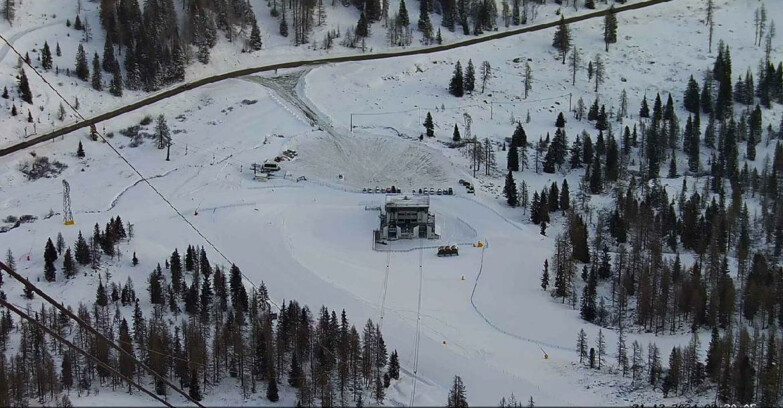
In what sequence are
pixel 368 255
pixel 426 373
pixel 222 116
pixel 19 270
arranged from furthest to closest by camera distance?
pixel 222 116 → pixel 368 255 → pixel 19 270 → pixel 426 373

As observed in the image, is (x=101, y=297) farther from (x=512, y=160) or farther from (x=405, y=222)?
(x=512, y=160)

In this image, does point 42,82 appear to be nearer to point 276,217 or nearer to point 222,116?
point 222,116

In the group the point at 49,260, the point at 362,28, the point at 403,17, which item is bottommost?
the point at 49,260

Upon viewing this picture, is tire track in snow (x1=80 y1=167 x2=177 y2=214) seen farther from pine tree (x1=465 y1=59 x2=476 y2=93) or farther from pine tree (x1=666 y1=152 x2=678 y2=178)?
pine tree (x1=666 y1=152 x2=678 y2=178)

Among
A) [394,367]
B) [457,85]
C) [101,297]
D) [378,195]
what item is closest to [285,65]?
[457,85]

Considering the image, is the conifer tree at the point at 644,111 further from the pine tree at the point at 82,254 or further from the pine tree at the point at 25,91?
the pine tree at the point at 82,254

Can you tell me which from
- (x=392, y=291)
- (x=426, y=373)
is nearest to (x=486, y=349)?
(x=426, y=373)

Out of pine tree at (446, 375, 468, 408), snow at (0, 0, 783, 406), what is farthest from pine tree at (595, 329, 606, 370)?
pine tree at (446, 375, 468, 408)
